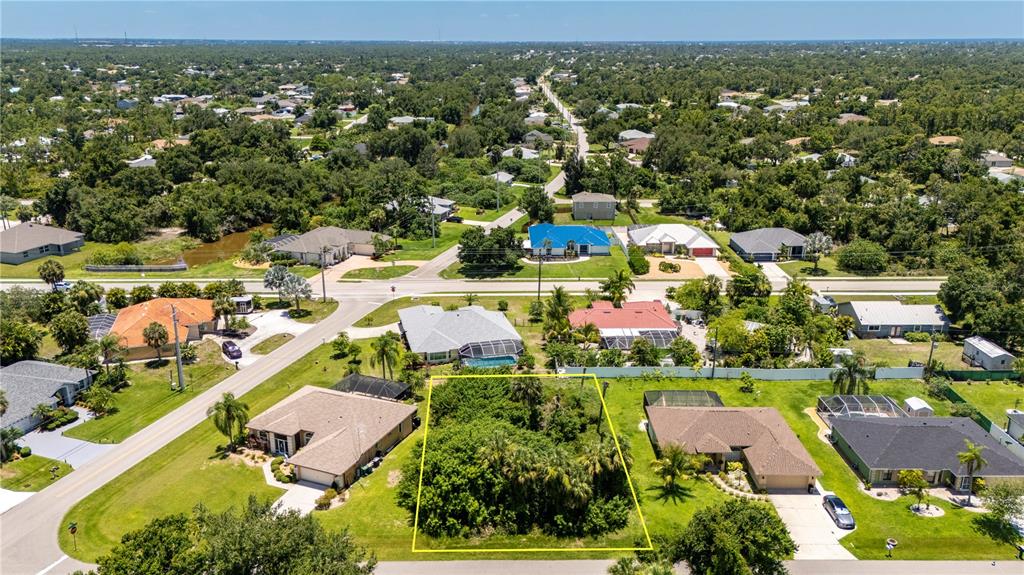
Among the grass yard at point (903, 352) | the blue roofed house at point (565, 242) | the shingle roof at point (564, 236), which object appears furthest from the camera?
the shingle roof at point (564, 236)

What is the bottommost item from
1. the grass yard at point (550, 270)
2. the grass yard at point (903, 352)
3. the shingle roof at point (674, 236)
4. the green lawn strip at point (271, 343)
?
the green lawn strip at point (271, 343)

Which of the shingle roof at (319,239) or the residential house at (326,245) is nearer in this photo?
the residential house at (326,245)

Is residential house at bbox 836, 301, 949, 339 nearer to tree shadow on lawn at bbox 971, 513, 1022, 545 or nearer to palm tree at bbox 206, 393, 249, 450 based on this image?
tree shadow on lawn at bbox 971, 513, 1022, 545

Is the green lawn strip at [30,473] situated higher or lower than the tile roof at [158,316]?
lower

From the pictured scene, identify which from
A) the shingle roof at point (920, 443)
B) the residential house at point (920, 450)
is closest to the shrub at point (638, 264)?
the shingle roof at point (920, 443)

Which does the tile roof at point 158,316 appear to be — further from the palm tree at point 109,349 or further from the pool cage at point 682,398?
the pool cage at point 682,398

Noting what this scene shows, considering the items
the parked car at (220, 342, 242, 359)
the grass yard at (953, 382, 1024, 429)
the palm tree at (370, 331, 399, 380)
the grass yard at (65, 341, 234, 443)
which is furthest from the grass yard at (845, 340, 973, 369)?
the grass yard at (65, 341, 234, 443)

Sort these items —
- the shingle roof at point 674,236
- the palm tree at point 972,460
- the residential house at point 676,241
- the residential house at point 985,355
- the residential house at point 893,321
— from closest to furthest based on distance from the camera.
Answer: the palm tree at point 972,460, the residential house at point 985,355, the residential house at point 893,321, the residential house at point 676,241, the shingle roof at point 674,236
